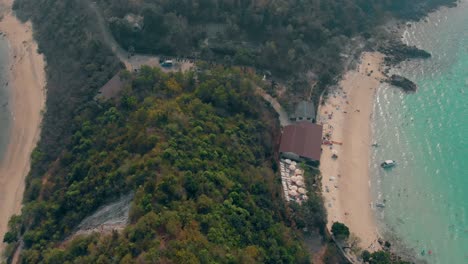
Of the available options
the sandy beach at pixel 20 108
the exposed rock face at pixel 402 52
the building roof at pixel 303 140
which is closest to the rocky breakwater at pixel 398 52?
the exposed rock face at pixel 402 52

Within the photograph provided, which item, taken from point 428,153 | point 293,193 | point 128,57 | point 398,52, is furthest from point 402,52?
point 128,57

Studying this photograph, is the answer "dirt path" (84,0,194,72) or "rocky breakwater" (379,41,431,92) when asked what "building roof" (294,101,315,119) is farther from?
"rocky breakwater" (379,41,431,92)

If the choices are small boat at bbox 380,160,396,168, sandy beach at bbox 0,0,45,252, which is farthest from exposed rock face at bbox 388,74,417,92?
sandy beach at bbox 0,0,45,252

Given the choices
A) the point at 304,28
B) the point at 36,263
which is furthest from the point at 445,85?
the point at 36,263

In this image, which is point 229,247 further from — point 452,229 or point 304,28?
point 304,28

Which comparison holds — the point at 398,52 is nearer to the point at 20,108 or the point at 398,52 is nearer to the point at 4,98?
the point at 20,108

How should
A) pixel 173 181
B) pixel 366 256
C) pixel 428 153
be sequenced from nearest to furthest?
pixel 173 181
pixel 366 256
pixel 428 153
